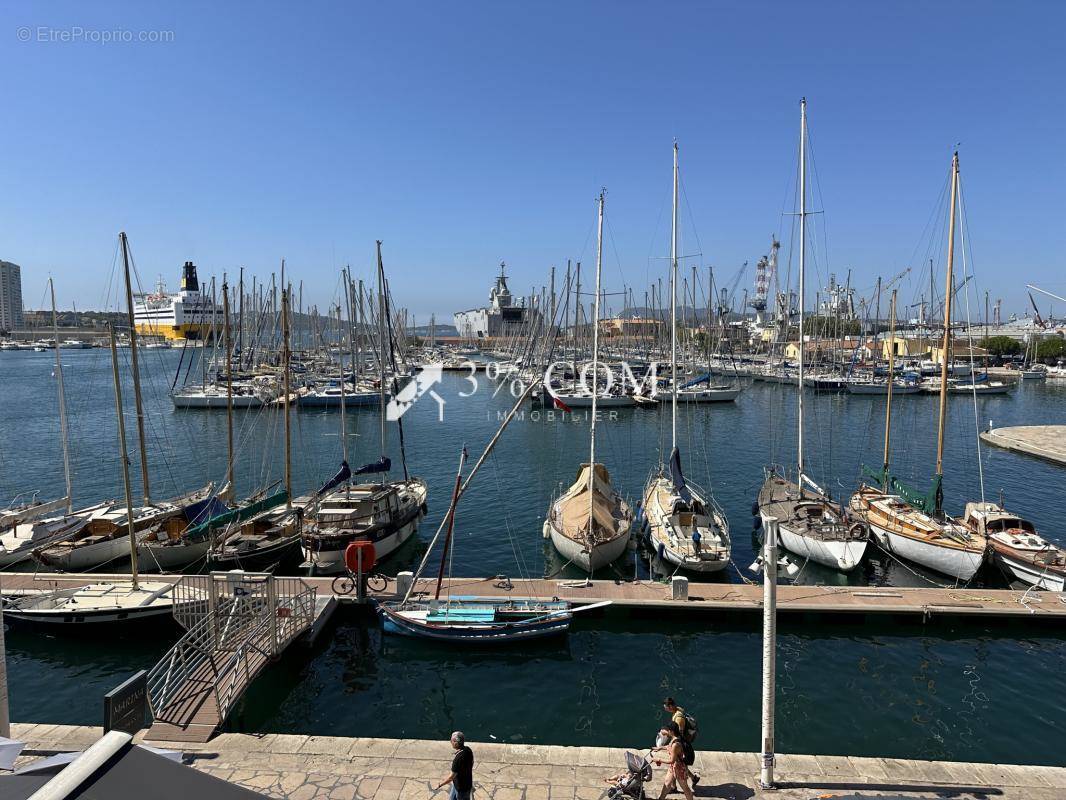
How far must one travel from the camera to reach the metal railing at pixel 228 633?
1341 centimetres

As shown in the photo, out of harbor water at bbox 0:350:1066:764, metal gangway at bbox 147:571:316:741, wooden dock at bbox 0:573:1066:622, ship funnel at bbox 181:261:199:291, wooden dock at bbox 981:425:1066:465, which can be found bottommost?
harbor water at bbox 0:350:1066:764

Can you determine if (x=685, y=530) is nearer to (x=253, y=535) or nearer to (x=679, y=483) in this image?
(x=679, y=483)

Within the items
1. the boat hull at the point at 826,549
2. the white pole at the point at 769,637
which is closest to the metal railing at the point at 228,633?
the white pole at the point at 769,637

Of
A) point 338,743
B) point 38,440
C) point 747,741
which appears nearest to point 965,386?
point 747,741

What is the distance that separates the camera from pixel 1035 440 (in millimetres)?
47094

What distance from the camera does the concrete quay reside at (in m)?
10.4

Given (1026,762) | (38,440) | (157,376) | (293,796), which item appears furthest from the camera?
(157,376)

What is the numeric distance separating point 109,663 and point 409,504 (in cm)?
1233

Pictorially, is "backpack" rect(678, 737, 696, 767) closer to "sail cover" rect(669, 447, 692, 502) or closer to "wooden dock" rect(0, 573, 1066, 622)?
"wooden dock" rect(0, 573, 1066, 622)

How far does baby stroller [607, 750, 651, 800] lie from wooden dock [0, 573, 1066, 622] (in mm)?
8375

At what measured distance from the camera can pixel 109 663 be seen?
17.4 meters

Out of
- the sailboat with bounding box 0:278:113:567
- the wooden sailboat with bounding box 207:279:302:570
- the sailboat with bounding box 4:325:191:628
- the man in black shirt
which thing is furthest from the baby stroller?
the sailboat with bounding box 0:278:113:567

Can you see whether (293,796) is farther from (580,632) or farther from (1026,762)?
(1026,762)

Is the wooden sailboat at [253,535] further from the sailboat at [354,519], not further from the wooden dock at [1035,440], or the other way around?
the wooden dock at [1035,440]
